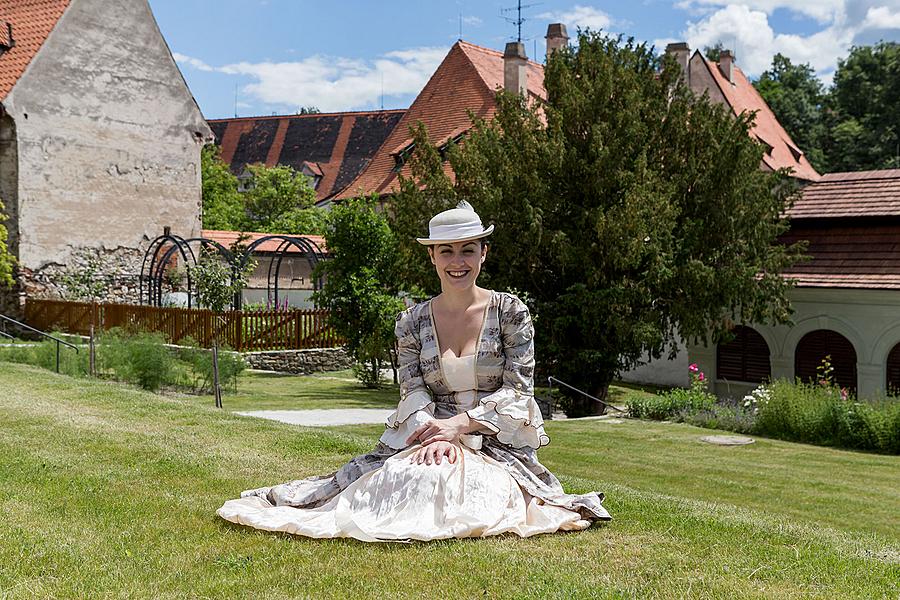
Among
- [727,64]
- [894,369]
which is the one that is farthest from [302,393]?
[727,64]

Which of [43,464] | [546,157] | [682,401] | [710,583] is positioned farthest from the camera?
[546,157]

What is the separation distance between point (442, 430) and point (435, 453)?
20cm

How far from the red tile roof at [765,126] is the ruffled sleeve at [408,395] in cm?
3961

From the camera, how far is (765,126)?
4806 centimetres

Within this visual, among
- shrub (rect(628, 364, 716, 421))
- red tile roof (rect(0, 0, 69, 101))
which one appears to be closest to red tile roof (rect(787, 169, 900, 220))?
shrub (rect(628, 364, 716, 421))

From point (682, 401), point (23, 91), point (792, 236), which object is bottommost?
point (682, 401)

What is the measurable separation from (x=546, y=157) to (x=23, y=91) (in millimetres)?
17496

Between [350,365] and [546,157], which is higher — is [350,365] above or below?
below

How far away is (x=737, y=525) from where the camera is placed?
20.6 feet

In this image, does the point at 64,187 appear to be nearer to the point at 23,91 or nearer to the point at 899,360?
the point at 23,91

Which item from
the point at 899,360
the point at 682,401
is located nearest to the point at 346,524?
the point at 682,401

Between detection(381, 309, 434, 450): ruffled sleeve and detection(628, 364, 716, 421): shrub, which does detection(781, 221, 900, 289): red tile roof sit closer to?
detection(628, 364, 716, 421): shrub

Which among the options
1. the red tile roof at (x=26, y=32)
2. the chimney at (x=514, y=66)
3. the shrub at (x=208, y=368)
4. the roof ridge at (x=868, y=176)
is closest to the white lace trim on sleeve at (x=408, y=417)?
the shrub at (x=208, y=368)

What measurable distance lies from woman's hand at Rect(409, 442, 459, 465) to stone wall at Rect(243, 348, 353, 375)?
2027cm
